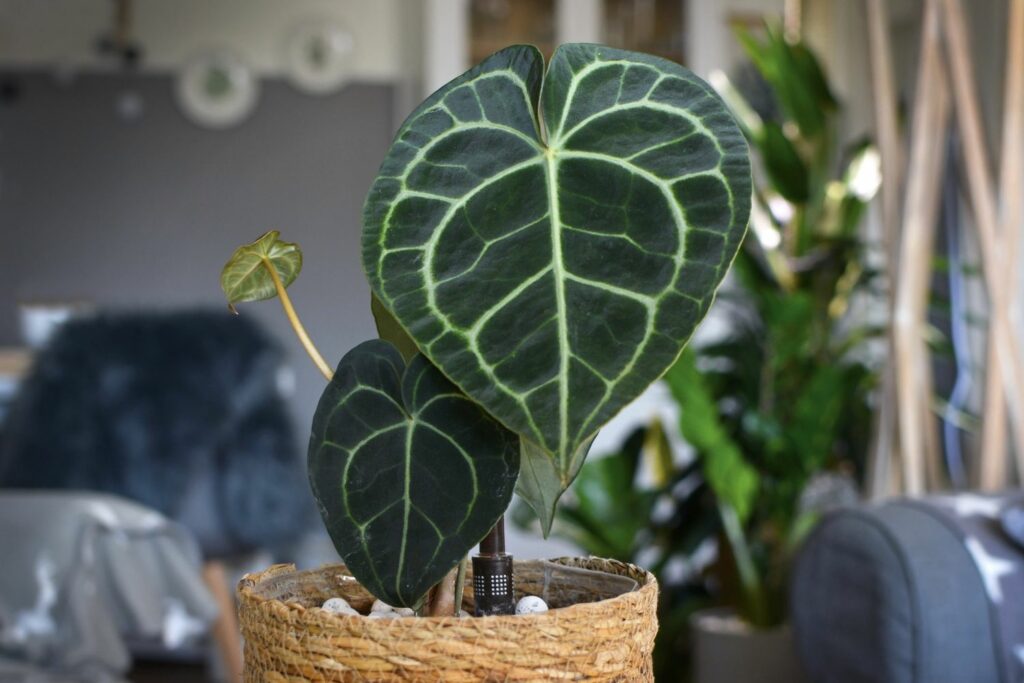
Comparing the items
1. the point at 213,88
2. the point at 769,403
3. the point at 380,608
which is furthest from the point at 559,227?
the point at 213,88

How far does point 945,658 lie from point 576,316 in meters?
0.95

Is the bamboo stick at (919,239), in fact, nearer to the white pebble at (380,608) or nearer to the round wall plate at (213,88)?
the white pebble at (380,608)

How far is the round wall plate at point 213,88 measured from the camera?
5543 mm

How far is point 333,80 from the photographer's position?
18.6 feet

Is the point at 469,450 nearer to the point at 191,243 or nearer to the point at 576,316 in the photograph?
the point at 576,316

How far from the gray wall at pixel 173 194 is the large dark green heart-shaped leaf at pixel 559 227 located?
4.99 metres

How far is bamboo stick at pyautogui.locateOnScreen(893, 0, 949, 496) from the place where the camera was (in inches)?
69.4

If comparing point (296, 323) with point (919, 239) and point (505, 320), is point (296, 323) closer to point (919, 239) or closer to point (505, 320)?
point (505, 320)

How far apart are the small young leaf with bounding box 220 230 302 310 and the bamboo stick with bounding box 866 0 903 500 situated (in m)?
1.36

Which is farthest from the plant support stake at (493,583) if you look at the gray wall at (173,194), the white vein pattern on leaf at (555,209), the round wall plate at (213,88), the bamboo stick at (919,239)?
the round wall plate at (213,88)

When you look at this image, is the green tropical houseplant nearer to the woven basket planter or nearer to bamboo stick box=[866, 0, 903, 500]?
bamboo stick box=[866, 0, 903, 500]

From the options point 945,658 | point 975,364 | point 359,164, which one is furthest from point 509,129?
point 359,164

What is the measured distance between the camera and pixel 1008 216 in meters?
1.74

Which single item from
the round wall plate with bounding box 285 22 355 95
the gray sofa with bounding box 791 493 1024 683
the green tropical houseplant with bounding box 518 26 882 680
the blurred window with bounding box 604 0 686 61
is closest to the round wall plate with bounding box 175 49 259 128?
the round wall plate with bounding box 285 22 355 95
